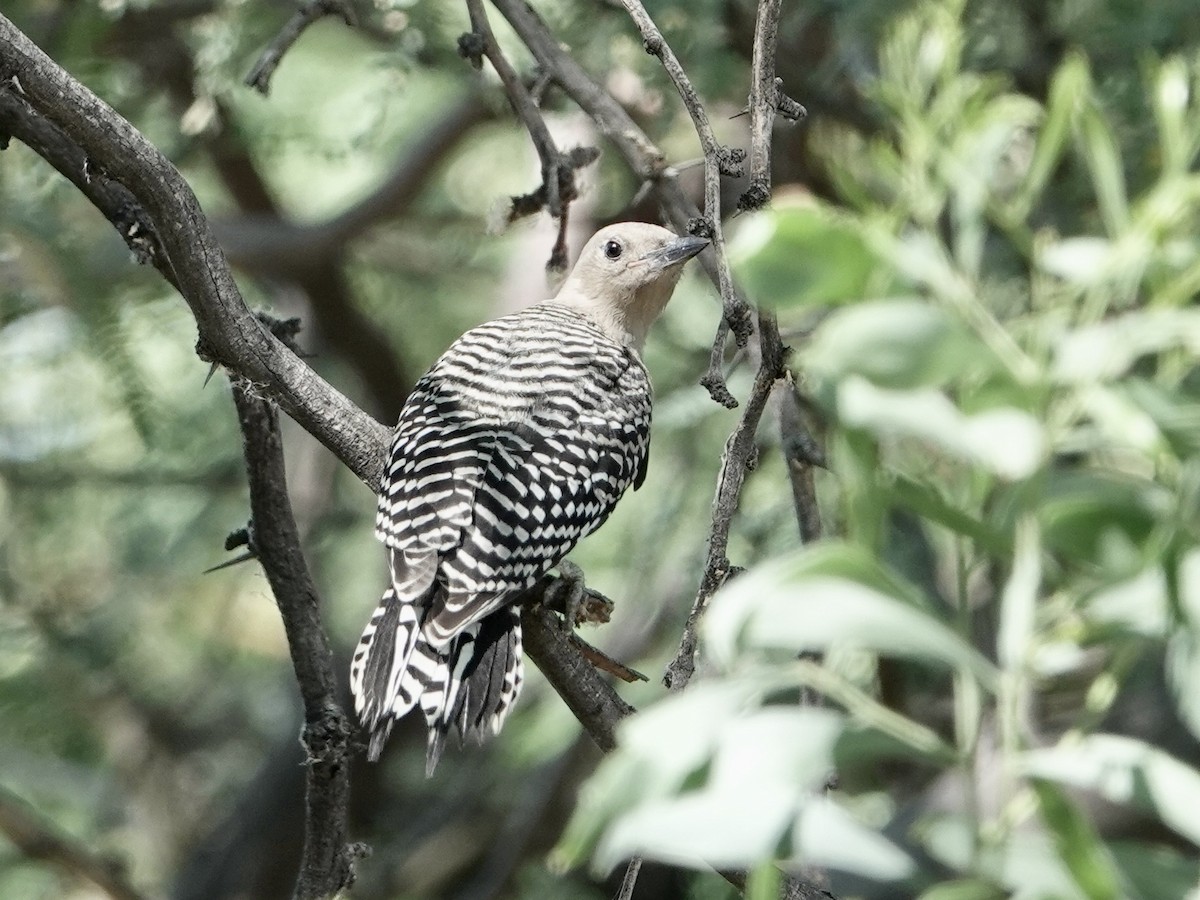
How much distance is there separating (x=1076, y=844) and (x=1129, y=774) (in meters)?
0.07

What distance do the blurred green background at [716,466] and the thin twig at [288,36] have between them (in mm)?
394

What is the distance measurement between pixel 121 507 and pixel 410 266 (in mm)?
1676

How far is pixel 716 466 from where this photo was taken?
5.34 meters

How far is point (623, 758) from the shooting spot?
2.91 ft

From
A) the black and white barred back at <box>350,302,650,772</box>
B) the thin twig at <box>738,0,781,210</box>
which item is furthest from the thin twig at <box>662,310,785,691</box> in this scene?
the black and white barred back at <box>350,302,650,772</box>

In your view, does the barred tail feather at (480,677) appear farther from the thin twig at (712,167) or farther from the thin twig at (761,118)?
the thin twig at (761,118)

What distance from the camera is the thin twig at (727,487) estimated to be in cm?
210

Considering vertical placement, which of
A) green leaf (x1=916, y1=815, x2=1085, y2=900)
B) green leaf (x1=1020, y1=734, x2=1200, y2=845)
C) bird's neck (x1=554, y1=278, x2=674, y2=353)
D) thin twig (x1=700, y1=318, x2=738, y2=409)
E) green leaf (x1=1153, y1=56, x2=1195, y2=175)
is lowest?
green leaf (x1=916, y1=815, x2=1085, y2=900)

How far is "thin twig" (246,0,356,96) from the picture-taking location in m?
3.20

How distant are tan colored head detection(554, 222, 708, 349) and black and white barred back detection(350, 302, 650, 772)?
91cm

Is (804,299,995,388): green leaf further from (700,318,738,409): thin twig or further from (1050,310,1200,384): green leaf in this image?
(700,318,738,409): thin twig

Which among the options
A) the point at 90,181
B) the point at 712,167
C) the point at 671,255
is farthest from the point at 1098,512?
the point at 671,255

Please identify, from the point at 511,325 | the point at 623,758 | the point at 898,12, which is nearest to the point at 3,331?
the point at 511,325

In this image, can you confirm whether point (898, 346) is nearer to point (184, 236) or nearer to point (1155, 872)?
point (1155, 872)
